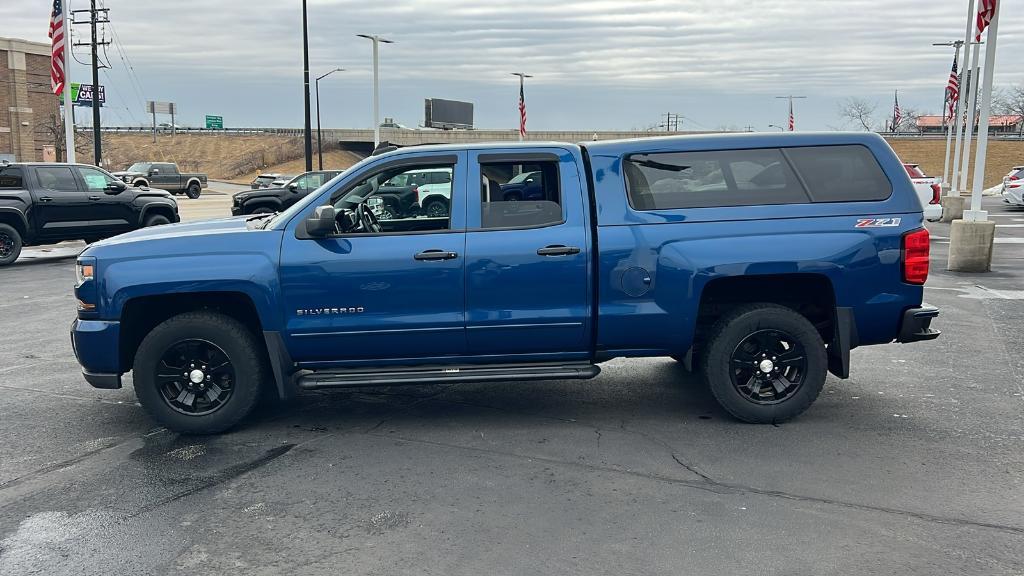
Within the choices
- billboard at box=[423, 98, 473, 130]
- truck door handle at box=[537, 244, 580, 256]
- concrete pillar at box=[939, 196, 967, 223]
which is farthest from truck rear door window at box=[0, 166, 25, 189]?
billboard at box=[423, 98, 473, 130]

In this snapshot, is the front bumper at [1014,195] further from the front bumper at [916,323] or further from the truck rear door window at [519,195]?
the truck rear door window at [519,195]

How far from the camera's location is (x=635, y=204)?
597 cm

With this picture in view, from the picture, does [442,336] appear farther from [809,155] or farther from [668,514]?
[809,155]

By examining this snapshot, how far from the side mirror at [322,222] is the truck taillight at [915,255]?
3818 mm

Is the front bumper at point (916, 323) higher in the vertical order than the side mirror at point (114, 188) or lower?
lower

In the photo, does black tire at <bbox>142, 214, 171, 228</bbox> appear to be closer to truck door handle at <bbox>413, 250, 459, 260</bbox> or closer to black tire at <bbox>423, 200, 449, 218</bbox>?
black tire at <bbox>423, 200, 449, 218</bbox>

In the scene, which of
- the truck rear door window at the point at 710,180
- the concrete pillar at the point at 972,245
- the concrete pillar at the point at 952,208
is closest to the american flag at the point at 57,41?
the concrete pillar at the point at 972,245

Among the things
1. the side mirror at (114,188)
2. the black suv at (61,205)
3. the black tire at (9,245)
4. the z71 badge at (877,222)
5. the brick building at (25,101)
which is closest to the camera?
the z71 badge at (877,222)

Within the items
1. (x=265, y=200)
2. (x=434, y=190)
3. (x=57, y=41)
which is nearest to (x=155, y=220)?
(x=265, y=200)

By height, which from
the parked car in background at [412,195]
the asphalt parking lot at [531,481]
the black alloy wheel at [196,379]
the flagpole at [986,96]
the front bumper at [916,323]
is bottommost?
the asphalt parking lot at [531,481]

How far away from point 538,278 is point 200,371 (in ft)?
7.82

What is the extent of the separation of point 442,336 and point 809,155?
9.29ft

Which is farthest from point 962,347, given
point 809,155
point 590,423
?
point 590,423

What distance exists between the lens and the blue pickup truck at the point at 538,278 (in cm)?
579
